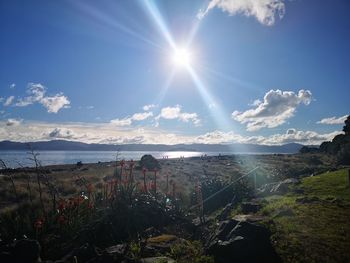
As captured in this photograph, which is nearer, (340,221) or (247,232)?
(247,232)

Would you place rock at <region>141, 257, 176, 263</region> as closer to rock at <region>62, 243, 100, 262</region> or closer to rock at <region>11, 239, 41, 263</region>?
rock at <region>62, 243, 100, 262</region>

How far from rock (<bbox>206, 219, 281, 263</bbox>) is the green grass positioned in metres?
0.26

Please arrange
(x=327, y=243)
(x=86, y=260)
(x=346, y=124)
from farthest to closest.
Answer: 1. (x=346, y=124)
2. (x=86, y=260)
3. (x=327, y=243)

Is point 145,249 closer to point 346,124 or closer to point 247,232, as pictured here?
point 247,232

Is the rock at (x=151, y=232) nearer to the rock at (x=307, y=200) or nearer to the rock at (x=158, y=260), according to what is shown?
the rock at (x=158, y=260)

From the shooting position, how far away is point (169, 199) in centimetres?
1284

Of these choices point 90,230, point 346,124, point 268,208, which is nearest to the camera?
point 90,230

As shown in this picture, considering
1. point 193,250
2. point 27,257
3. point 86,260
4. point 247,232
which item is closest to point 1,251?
point 27,257

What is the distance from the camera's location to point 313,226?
7.78 metres

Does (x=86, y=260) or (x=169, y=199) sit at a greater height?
(x=169, y=199)

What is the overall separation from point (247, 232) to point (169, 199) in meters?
5.95

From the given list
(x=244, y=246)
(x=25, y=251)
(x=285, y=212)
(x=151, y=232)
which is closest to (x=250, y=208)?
(x=285, y=212)

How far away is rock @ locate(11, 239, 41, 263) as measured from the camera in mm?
7066

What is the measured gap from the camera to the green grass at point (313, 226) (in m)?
6.43
